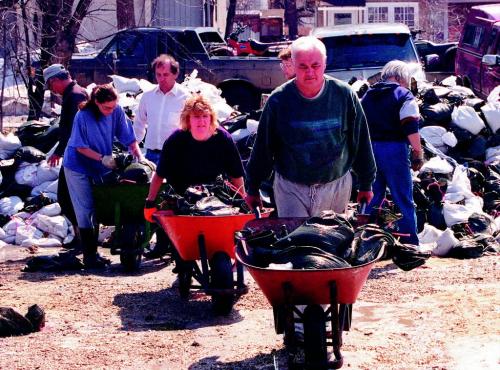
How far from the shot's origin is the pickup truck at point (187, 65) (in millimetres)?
18984

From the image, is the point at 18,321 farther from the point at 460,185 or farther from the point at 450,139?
the point at 450,139

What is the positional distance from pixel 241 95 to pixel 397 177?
9704 millimetres

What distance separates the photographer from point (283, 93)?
21.6 ft

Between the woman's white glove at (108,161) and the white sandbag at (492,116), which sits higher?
the woman's white glove at (108,161)

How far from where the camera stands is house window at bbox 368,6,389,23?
166ft

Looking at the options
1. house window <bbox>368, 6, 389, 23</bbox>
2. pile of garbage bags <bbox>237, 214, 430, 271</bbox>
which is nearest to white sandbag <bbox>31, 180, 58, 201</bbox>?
pile of garbage bags <bbox>237, 214, 430, 271</bbox>

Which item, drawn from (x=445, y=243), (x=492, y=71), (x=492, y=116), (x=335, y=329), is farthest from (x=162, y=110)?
(x=492, y=71)

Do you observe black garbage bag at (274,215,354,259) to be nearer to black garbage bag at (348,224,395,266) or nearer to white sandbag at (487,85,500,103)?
black garbage bag at (348,224,395,266)

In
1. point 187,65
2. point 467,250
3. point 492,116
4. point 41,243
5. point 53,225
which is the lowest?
point 41,243

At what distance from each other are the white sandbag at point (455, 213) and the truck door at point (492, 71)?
442 cm

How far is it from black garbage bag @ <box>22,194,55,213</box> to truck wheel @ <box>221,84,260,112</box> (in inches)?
283

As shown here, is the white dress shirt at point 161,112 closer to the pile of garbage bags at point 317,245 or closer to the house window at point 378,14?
the pile of garbage bags at point 317,245

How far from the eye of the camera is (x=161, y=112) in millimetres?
10289

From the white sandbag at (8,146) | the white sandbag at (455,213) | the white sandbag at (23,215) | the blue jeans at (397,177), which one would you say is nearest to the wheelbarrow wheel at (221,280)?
the blue jeans at (397,177)
